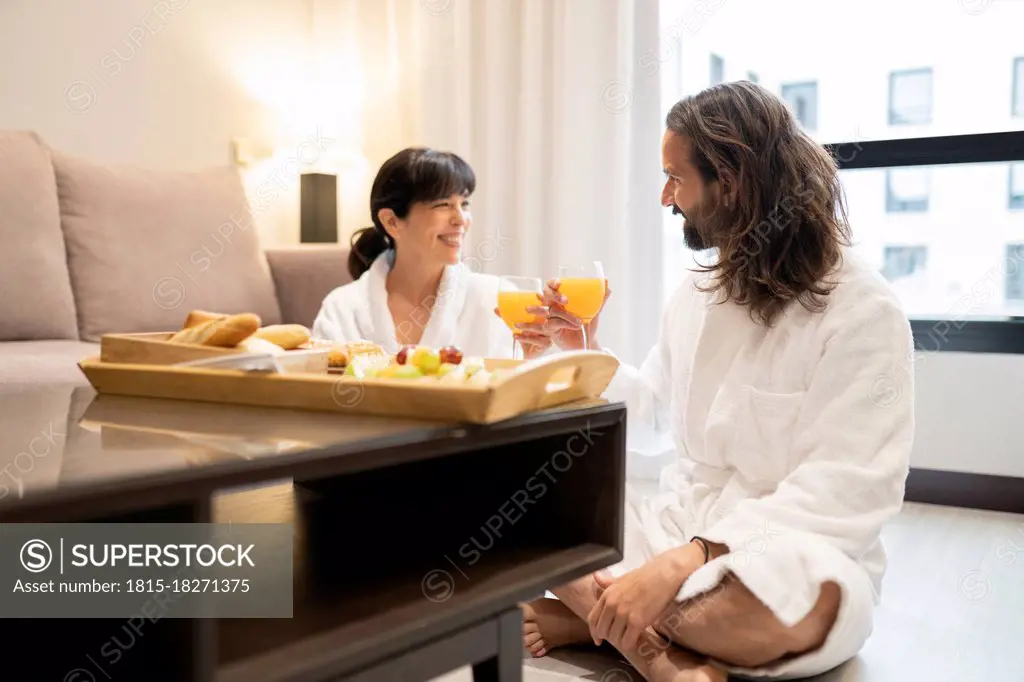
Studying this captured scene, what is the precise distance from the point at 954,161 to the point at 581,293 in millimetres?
1985

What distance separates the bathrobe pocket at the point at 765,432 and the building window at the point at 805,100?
1.95m

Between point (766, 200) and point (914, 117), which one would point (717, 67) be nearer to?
point (914, 117)

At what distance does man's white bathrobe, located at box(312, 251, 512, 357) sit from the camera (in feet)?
7.89

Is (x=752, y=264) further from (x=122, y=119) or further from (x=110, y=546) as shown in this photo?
(x=122, y=119)

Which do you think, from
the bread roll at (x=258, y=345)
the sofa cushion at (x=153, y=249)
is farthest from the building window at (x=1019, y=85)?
the bread roll at (x=258, y=345)

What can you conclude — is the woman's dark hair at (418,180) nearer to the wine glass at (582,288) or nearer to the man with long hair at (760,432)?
the man with long hair at (760,432)

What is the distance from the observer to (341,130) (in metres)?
3.91

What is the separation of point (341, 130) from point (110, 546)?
3.42 metres

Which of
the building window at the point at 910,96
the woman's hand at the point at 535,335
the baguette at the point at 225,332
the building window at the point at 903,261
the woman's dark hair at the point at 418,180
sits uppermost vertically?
the building window at the point at 910,96

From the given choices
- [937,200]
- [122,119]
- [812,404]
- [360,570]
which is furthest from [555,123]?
[360,570]

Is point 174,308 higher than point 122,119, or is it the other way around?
point 122,119

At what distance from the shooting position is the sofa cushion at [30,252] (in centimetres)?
234

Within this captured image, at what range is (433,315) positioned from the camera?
2.47m

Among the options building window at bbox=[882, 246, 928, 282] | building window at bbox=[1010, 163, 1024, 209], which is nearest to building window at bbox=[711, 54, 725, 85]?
building window at bbox=[882, 246, 928, 282]
